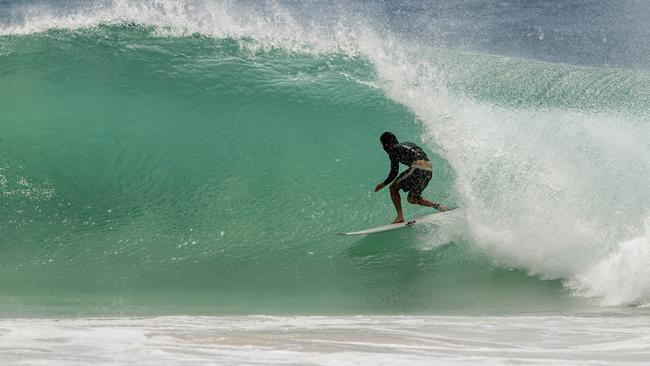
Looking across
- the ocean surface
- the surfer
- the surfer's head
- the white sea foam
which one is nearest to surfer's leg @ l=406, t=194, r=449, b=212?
the surfer

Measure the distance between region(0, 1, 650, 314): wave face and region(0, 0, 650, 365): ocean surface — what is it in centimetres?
3

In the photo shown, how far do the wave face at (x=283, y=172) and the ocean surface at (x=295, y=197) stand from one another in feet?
0.08

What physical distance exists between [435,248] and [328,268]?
1063 millimetres

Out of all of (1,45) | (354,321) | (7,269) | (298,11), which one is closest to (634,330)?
(354,321)

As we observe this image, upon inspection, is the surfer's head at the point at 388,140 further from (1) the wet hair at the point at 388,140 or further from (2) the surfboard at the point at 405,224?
(2) the surfboard at the point at 405,224

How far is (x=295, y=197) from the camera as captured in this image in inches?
348

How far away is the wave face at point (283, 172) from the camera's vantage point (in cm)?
725

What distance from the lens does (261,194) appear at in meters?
8.91

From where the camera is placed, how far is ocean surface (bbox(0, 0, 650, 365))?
5441 mm

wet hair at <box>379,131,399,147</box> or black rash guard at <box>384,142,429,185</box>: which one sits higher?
wet hair at <box>379,131,399,147</box>

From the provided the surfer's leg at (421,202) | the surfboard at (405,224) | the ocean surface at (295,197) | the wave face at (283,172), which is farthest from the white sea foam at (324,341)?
the surfer's leg at (421,202)

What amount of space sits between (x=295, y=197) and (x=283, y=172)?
1.72 feet

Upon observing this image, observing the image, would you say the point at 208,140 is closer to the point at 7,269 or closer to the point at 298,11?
the point at 7,269

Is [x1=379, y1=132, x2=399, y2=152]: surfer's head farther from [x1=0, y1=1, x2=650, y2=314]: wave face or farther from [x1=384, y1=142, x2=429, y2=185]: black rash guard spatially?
[x1=0, y1=1, x2=650, y2=314]: wave face
